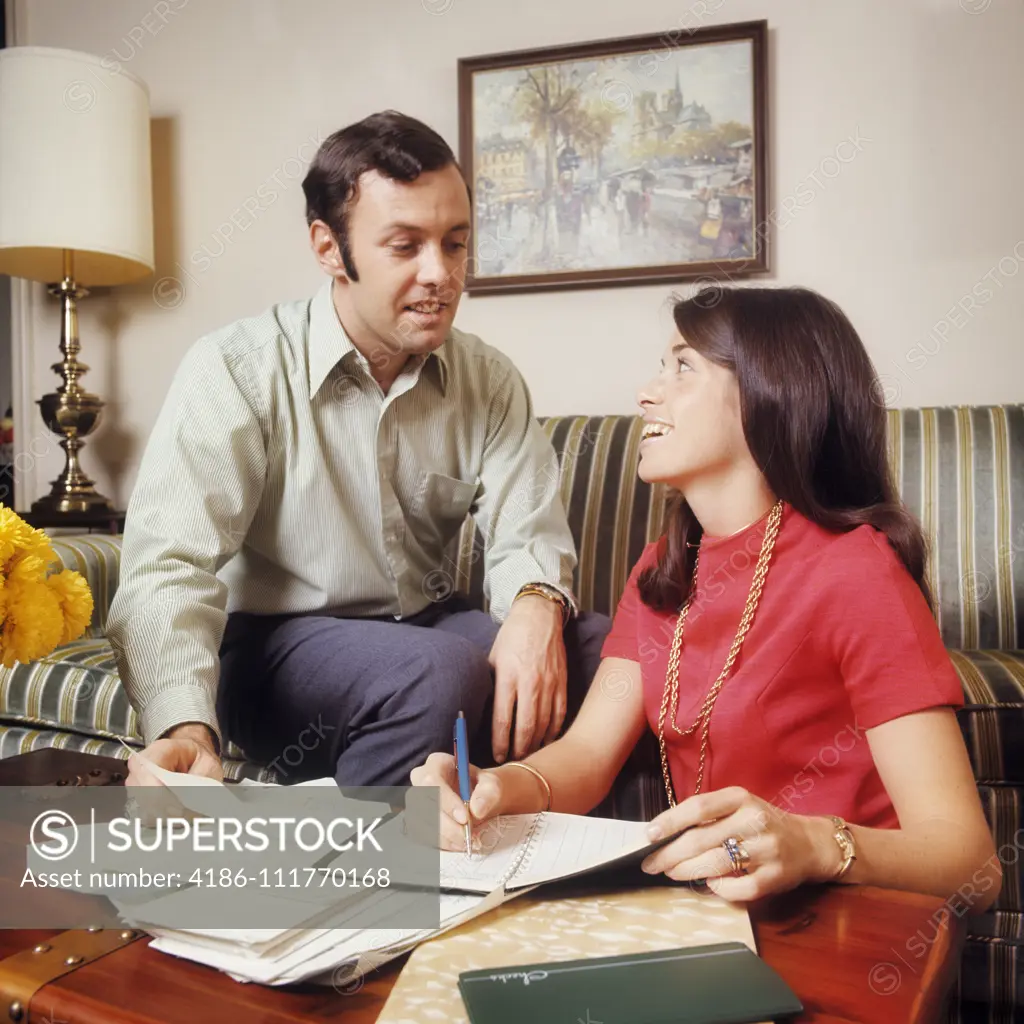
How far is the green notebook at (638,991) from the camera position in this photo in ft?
1.77

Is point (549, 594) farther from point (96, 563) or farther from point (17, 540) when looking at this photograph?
point (96, 563)

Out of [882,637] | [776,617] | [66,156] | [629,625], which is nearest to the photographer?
[882,637]

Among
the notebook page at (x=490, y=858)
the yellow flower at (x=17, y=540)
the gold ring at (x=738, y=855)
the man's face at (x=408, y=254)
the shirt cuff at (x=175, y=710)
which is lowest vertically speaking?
the notebook page at (x=490, y=858)

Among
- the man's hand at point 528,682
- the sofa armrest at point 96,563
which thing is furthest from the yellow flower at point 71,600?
the sofa armrest at point 96,563

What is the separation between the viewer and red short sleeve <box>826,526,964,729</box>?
907mm

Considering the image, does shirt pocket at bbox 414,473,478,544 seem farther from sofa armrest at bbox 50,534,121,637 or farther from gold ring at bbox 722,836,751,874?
gold ring at bbox 722,836,751,874

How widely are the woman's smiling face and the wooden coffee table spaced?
52 centimetres

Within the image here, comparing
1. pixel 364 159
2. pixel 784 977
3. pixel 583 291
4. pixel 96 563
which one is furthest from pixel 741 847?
pixel 583 291

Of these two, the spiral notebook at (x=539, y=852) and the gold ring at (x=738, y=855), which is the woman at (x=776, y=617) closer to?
the spiral notebook at (x=539, y=852)

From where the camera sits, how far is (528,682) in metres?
1.31

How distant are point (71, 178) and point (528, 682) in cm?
189

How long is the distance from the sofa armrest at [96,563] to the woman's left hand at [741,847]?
1.51 meters

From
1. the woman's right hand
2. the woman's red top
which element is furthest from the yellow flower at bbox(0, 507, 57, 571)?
the woman's red top

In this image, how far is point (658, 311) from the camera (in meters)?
2.46
